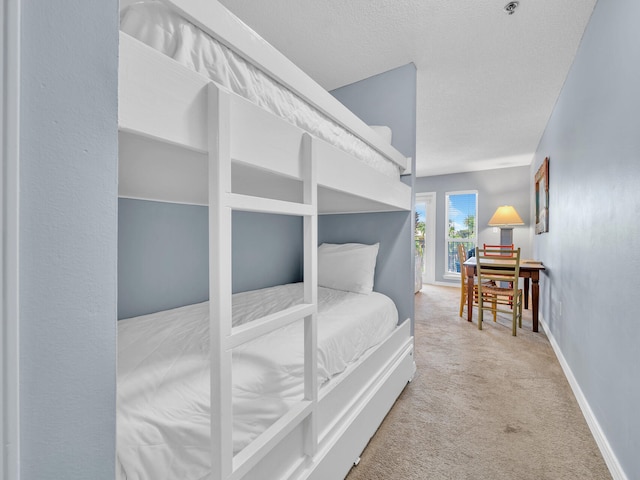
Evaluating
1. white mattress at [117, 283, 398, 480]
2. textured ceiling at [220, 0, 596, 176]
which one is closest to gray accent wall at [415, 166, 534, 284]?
textured ceiling at [220, 0, 596, 176]

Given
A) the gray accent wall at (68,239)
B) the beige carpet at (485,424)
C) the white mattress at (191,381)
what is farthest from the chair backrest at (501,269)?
the gray accent wall at (68,239)

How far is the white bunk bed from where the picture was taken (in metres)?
0.61

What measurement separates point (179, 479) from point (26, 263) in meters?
0.60

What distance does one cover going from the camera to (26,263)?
0.37 metres

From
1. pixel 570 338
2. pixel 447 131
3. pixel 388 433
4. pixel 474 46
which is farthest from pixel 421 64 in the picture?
pixel 388 433

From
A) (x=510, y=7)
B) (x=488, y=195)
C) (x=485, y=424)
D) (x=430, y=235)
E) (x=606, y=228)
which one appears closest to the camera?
(x=606, y=228)

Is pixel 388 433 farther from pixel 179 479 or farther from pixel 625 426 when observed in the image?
pixel 179 479

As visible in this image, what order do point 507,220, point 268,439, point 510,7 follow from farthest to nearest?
1. point 507,220
2. point 510,7
3. point 268,439

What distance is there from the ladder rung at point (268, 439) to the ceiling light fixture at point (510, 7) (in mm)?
2371

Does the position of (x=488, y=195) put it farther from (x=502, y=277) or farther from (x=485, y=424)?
(x=485, y=424)

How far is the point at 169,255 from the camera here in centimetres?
173

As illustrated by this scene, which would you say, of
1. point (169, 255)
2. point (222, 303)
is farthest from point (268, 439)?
point (169, 255)

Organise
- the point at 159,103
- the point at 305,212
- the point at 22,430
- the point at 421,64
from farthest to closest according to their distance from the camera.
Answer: the point at 421,64, the point at 305,212, the point at 159,103, the point at 22,430

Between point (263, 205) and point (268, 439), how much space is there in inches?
24.6
